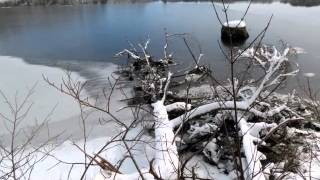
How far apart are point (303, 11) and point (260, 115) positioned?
47.8 feet

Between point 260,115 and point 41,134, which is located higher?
point 260,115

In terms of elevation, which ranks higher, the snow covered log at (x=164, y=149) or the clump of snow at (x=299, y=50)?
the snow covered log at (x=164, y=149)

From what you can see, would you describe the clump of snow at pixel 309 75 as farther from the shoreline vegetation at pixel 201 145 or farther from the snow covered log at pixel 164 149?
the snow covered log at pixel 164 149

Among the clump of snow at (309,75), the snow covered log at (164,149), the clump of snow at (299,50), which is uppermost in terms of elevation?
the snow covered log at (164,149)

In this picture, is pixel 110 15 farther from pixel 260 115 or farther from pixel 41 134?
pixel 260 115

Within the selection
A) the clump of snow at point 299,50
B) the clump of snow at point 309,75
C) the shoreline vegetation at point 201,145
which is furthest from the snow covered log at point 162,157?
the clump of snow at point 299,50

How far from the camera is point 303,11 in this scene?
19.0 metres

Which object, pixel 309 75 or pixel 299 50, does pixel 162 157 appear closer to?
pixel 309 75

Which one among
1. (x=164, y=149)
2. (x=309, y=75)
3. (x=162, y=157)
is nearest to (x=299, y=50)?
(x=309, y=75)

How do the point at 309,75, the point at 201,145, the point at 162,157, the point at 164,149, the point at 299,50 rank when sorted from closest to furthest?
1. the point at 162,157
2. the point at 164,149
3. the point at 201,145
4. the point at 309,75
5. the point at 299,50

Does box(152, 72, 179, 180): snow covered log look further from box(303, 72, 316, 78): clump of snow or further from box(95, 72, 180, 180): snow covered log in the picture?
box(303, 72, 316, 78): clump of snow

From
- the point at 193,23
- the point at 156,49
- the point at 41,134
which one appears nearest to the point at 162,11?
the point at 193,23

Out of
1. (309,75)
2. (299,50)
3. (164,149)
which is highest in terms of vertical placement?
(164,149)

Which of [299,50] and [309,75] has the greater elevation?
[299,50]
